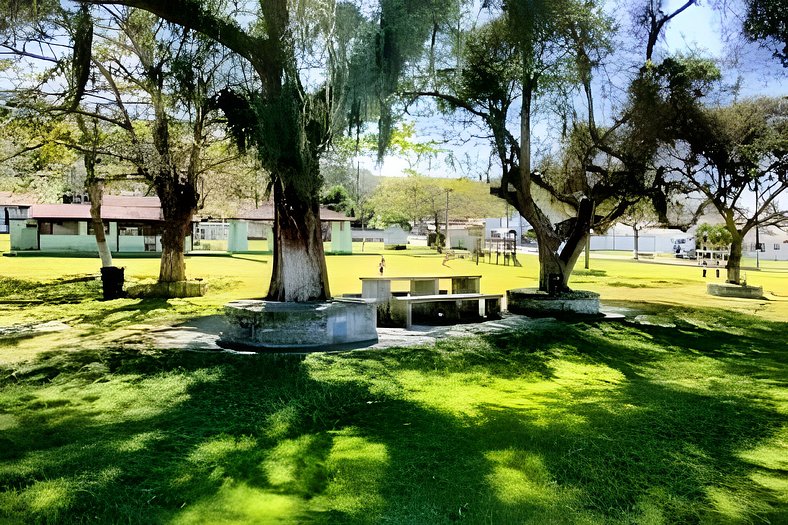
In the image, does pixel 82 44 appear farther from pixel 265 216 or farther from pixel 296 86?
pixel 265 216

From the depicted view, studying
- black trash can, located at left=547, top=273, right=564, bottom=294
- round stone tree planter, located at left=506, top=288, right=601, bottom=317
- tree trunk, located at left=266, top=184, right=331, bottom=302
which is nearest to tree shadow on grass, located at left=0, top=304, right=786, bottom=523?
tree trunk, located at left=266, top=184, right=331, bottom=302

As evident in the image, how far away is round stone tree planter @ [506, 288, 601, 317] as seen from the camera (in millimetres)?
13648

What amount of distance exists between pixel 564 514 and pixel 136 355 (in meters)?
7.20

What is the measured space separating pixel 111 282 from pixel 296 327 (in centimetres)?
958

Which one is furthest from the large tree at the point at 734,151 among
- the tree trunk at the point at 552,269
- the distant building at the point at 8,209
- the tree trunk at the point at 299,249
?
the distant building at the point at 8,209

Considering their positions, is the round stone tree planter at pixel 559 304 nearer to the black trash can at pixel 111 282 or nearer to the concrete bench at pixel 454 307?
the concrete bench at pixel 454 307

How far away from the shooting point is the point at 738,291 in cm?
1884

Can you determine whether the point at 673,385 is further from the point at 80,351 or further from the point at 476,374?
the point at 80,351

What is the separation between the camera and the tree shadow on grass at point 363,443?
3.76 meters

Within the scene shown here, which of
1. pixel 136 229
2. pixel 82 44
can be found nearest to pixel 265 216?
pixel 136 229

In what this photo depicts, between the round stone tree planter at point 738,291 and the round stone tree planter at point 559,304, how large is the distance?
8.28 m

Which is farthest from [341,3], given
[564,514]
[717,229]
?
[717,229]

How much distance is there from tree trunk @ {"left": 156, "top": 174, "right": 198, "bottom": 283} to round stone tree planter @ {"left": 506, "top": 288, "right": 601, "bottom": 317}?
1036cm

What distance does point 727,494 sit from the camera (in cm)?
399
